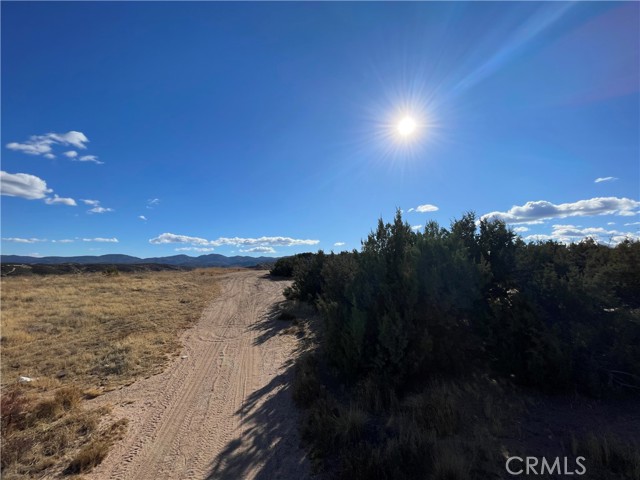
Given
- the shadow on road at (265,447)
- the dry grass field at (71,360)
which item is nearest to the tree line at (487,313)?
the shadow on road at (265,447)

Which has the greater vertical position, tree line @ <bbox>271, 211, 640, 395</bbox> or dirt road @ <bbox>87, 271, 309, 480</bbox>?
tree line @ <bbox>271, 211, 640, 395</bbox>

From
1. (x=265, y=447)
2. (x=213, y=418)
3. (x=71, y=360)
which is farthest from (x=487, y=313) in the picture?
(x=71, y=360)

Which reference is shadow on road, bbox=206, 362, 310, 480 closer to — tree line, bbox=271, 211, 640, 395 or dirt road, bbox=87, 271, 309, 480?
dirt road, bbox=87, 271, 309, 480

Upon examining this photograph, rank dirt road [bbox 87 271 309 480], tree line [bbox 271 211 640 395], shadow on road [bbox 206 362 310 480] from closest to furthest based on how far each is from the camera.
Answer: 1. shadow on road [bbox 206 362 310 480]
2. dirt road [bbox 87 271 309 480]
3. tree line [bbox 271 211 640 395]

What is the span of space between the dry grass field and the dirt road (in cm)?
53

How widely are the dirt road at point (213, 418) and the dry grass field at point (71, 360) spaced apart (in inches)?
20.9

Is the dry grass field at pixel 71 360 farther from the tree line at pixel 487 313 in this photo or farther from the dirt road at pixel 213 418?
the tree line at pixel 487 313

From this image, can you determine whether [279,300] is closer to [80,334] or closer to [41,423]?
[80,334]

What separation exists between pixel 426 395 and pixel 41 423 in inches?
275

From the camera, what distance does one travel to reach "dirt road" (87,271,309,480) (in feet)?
14.8

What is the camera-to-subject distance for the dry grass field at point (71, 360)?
4941 mm

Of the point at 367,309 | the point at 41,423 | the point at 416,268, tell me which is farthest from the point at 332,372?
the point at 41,423

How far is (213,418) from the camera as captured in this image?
19.4 ft

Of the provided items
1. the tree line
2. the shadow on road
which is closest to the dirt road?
the shadow on road
